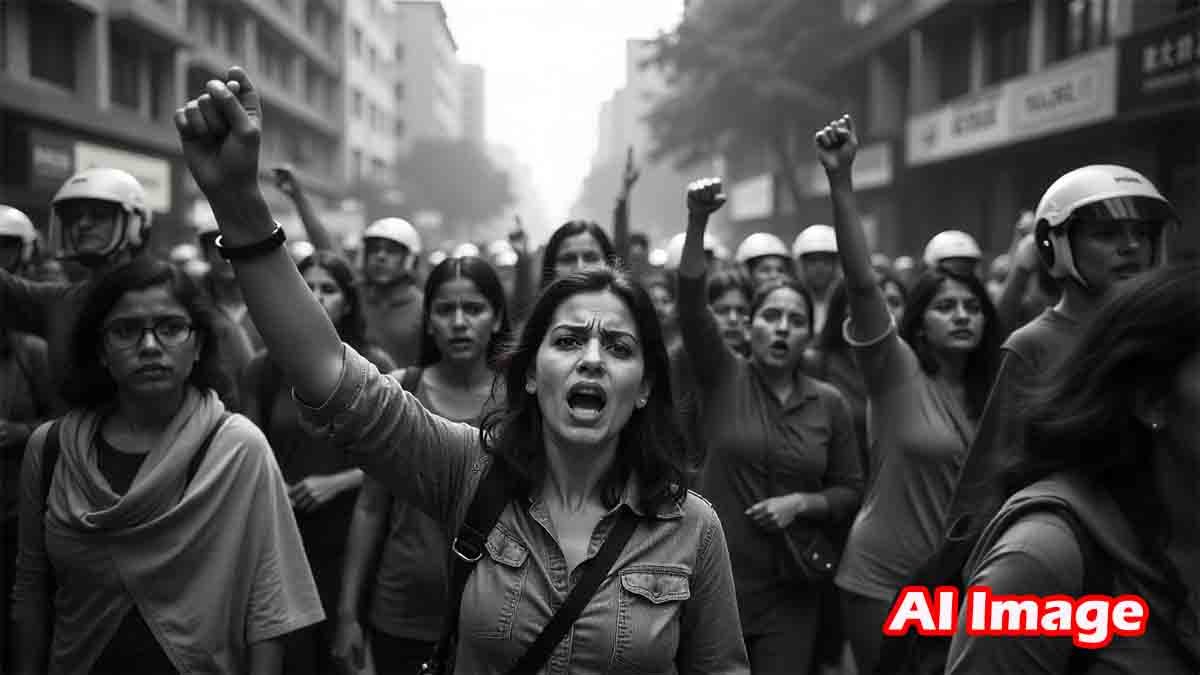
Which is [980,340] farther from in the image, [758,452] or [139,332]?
[139,332]

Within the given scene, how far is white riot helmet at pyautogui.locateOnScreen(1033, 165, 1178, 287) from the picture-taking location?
10.6 feet

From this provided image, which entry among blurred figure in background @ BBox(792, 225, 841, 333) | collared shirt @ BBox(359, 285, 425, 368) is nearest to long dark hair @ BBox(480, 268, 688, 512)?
collared shirt @ BBox(359, 285, 425, 368)

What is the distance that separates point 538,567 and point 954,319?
255 cm

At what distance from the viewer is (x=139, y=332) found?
9.89 feet

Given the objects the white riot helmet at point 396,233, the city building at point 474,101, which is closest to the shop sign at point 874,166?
the white riot helmet at point 396,233

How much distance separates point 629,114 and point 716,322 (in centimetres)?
10908

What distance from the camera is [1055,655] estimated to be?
64.0 inches

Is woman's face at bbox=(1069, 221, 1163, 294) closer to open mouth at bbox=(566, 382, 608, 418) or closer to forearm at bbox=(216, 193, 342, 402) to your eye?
open mouth at bbox=(566, 382, 608, 418)

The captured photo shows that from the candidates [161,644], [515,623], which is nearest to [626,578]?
[515,623]

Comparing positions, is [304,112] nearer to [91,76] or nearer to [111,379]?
[91,76]

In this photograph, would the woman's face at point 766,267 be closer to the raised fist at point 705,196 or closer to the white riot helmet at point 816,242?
the white riot helmet at point 816,242

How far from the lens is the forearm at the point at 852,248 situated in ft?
11.2

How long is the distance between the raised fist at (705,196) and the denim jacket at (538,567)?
1326 mm

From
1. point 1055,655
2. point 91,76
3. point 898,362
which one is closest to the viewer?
point 1055,655
